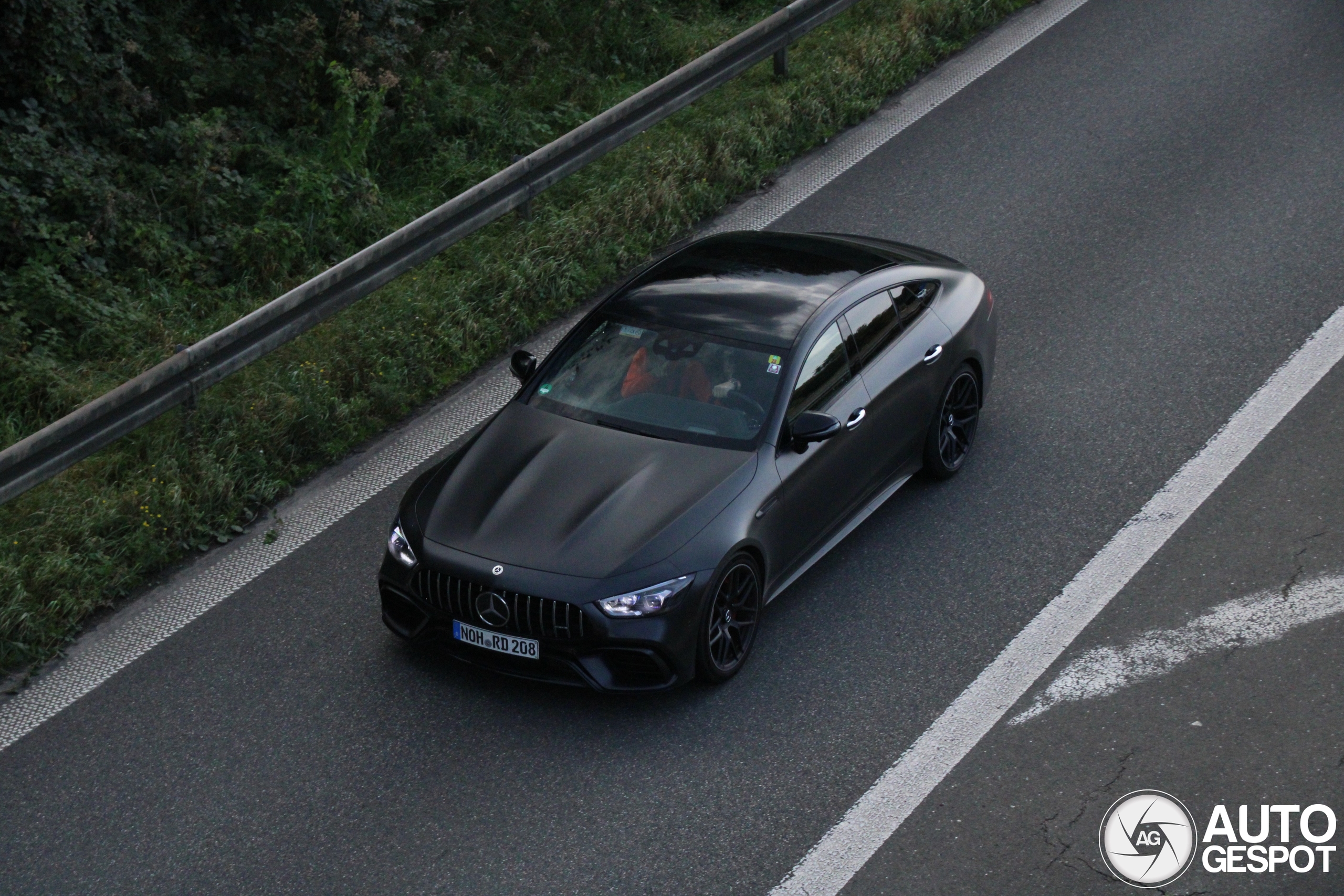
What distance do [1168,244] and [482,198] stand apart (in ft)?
16.6

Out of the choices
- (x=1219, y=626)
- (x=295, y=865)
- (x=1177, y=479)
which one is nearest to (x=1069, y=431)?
(x=1177, y=479)

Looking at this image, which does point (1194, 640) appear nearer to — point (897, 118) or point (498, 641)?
point (498, 641)

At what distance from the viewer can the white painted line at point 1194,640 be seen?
708cm

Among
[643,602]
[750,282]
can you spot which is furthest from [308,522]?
[750,282]

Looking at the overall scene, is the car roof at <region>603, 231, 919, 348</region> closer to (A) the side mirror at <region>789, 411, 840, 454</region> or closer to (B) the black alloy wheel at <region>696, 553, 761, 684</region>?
(A) the side mirror at <region>789, 411, 840, 454</region>

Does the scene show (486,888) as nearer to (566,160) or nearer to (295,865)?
(295,865)

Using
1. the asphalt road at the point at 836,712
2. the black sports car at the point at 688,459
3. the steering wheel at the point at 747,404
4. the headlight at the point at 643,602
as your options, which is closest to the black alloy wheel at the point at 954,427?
the black sports car at the point at 688,459

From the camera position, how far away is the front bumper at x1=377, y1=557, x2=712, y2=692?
6.84m

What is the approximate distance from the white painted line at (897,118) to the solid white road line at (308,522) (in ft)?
0.04

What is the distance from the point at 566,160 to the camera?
1179 cm

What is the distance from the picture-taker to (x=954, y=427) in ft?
29.0

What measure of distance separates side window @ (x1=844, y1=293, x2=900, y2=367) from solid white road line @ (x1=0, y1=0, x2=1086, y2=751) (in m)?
2.65

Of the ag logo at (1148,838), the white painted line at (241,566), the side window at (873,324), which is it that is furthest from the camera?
the side window at (873,324)

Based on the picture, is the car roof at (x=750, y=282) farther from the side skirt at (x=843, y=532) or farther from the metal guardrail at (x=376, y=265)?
the metal guardrail at (x=376, y=265)
